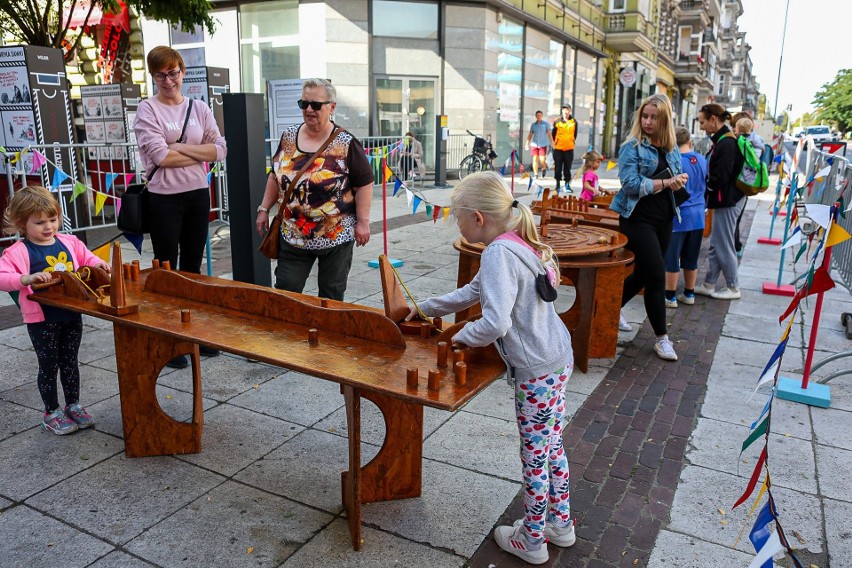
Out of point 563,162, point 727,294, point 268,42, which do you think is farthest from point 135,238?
point 268,42

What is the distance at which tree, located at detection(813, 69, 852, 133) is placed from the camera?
6350 cm

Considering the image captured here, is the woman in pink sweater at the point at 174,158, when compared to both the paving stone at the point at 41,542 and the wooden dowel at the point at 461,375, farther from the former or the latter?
the wooden dowel at the point at 461,375

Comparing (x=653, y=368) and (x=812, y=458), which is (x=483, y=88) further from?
(x=812, y=458)

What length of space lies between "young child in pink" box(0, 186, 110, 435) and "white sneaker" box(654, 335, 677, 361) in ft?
12.2

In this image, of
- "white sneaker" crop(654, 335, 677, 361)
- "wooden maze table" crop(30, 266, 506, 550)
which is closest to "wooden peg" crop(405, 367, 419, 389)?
"wooden maze table" crop(30, 266, 506, 550)

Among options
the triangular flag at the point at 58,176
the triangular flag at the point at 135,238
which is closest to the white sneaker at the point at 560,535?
the triangular flag at the point at 135,238

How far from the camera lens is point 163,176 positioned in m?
4.31

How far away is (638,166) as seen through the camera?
476cm

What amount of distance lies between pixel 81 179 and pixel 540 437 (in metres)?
9.12

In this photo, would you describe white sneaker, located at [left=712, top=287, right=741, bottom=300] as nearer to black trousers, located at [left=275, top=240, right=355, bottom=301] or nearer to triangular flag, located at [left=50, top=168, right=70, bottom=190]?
black trousers, located at [left=275, top=240, right=355, bottom=301]

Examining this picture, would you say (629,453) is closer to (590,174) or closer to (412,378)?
(412,378)

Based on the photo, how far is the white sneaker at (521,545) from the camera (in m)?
2.59

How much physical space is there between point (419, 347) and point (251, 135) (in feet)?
9.42

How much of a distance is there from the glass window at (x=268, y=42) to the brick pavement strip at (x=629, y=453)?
15.0 metres
